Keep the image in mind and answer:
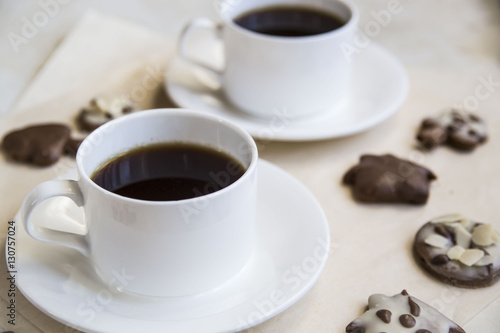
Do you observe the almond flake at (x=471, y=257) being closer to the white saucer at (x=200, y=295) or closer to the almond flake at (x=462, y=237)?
the almond flake at (x=462, y=237)

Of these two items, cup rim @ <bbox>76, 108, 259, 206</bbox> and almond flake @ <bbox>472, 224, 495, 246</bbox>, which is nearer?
cup rim @ <bbox>76, 108, 259, 206</bbox>

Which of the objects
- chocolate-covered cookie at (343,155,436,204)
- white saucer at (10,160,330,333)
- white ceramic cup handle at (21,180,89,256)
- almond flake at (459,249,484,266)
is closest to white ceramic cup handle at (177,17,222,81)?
chocolate-covered cookie at (343,155,436,204)

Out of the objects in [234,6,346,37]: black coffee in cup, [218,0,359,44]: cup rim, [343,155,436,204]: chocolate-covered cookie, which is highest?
[218,0,359,44]: cup rim

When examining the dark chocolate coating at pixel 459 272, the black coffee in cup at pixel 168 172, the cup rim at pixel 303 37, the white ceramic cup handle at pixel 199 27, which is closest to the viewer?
the black coffee in cup at pixel 168 172

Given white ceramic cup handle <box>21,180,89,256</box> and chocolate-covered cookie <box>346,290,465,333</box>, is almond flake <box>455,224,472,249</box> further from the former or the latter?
white ceramic cup handle <box>21,180,89,256</box>

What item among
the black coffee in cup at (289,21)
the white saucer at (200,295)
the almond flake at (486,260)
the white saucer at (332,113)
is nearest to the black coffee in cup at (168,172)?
the white saucer at (200,295)

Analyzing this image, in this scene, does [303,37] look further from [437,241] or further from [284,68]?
[437,241]
